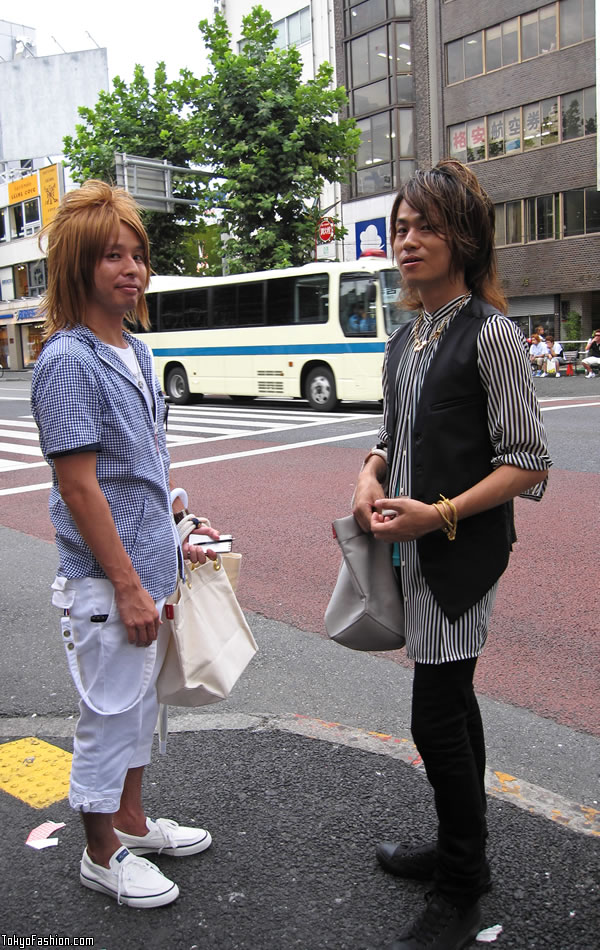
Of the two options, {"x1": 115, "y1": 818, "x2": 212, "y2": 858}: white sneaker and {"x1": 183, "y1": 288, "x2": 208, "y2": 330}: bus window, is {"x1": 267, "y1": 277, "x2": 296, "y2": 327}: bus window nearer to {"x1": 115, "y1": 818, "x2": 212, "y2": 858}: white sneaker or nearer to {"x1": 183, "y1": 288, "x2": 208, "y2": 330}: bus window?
{"x1": 183, "y1": 288, "x2": 208, "y2": 330}: bus window

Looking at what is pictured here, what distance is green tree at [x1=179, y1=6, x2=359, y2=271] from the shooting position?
76.7 ft

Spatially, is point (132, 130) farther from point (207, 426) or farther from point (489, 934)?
point (489, 934)

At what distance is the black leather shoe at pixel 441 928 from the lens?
2.00 meters

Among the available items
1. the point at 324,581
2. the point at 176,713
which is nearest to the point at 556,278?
the point at 324,581

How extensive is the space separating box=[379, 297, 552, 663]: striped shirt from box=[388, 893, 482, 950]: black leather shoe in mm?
600

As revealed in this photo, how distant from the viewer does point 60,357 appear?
79.1 inches

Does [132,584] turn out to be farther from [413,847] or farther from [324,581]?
[324,581]

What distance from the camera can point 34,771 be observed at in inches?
118

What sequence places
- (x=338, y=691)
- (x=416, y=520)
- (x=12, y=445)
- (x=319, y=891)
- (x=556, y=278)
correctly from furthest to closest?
(x=556, y=278) → (x=12, y=445) → (x=338, y=691) → (x=319, y=891) → (x=416, y=520)

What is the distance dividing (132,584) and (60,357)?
56 cm

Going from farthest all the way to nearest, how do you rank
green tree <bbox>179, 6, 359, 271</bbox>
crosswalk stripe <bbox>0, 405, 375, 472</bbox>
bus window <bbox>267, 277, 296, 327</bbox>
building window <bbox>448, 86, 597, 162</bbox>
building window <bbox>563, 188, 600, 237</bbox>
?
building window <bbox>563, 188, 600, 237</bbox> < building window <bbox>448, 86, 597, 162</bbox> < green tree <bbox>179, 6, 359, 271</bbox> < bus window <bbox>267, 277, 296, 327</bbox> < crosswalk stripe <bbox>0, 405, 375, 472</bbox>

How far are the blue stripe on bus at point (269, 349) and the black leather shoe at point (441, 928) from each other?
47.9 feet

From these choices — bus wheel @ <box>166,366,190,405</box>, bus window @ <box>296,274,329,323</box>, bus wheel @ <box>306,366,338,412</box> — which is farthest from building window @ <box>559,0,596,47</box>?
bus wheel @ <box>306,366,338,412</box>

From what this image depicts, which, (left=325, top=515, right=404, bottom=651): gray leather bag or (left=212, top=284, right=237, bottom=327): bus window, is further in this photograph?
(left=212, top=284, right=237, bottom=327): bus window
